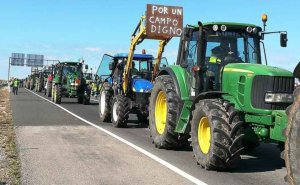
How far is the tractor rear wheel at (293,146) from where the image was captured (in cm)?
577

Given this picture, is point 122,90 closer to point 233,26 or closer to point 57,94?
point 233,26

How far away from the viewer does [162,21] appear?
14812mm

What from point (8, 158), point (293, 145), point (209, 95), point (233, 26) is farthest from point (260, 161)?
point (8, 158)

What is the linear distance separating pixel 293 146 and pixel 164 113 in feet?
17.7

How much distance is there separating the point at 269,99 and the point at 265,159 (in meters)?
2.11

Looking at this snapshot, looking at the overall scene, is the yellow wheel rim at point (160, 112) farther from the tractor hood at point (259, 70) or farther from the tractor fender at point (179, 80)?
the tractor hood at point (259, 70)

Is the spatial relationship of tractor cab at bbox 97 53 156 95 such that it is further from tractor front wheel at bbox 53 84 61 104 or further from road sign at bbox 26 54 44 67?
road sign at bbox 26 54 44 67

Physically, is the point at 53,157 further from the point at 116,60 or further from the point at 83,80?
the point at 83,80

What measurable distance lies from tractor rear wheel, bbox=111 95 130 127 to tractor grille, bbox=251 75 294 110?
275 inches

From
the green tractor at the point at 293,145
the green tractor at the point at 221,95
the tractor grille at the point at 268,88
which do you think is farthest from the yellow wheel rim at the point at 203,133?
the green tractor at the point at 293,145

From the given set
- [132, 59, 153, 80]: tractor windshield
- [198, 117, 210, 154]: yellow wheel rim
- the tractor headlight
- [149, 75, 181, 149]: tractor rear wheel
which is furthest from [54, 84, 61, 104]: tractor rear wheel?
the tractor headlight

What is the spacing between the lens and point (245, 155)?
33.0ft

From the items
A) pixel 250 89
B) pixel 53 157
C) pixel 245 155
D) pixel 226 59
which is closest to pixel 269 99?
pixel 250 89

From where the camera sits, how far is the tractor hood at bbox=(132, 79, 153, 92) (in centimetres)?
1489
